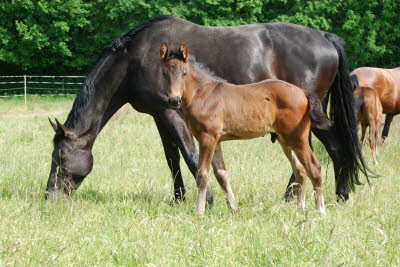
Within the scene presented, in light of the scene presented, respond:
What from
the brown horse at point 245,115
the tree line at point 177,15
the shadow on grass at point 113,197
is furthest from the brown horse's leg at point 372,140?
the tree line at point 177,15

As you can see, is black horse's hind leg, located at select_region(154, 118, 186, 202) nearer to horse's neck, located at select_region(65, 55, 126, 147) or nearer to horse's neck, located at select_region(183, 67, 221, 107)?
horse's neck, located at select_region(65, 55, 126, 147)

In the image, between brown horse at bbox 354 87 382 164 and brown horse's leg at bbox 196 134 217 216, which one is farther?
brown horse at bbox 354 87 382 164

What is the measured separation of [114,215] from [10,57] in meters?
25.8

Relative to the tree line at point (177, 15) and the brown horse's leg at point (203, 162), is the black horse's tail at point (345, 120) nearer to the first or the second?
the brown horse's leg at point (203, 162)

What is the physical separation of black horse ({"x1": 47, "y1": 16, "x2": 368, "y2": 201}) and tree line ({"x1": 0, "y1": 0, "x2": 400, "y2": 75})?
21.7 m

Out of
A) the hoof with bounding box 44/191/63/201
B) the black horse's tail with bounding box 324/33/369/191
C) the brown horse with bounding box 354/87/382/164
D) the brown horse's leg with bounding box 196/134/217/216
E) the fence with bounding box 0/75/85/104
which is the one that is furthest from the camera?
the fence with bounding box 0/75/85/104

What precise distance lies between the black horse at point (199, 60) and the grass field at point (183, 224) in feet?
1.36

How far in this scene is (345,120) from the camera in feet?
19.3

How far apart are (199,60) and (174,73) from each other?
150 cm

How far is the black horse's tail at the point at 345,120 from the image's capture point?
18.6ft

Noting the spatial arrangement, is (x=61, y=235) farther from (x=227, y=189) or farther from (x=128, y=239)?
(x=227, y=189)

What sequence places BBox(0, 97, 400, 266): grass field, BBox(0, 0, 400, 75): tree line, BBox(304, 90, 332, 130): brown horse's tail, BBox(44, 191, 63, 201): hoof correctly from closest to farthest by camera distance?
BBox(0, 97, 400, 266): grass field → BBox(304, 90, 332, 130): brown horse's tail → BBox(44, 191, 63, 201): hoof → BBox(0, 0, 400, 75): tree line

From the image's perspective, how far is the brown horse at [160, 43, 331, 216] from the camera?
466 centimetres

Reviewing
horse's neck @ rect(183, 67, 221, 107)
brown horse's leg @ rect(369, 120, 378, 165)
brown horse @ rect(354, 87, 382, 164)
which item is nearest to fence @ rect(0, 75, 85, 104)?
brown horse @ rect(354, 87, 382, 164)
